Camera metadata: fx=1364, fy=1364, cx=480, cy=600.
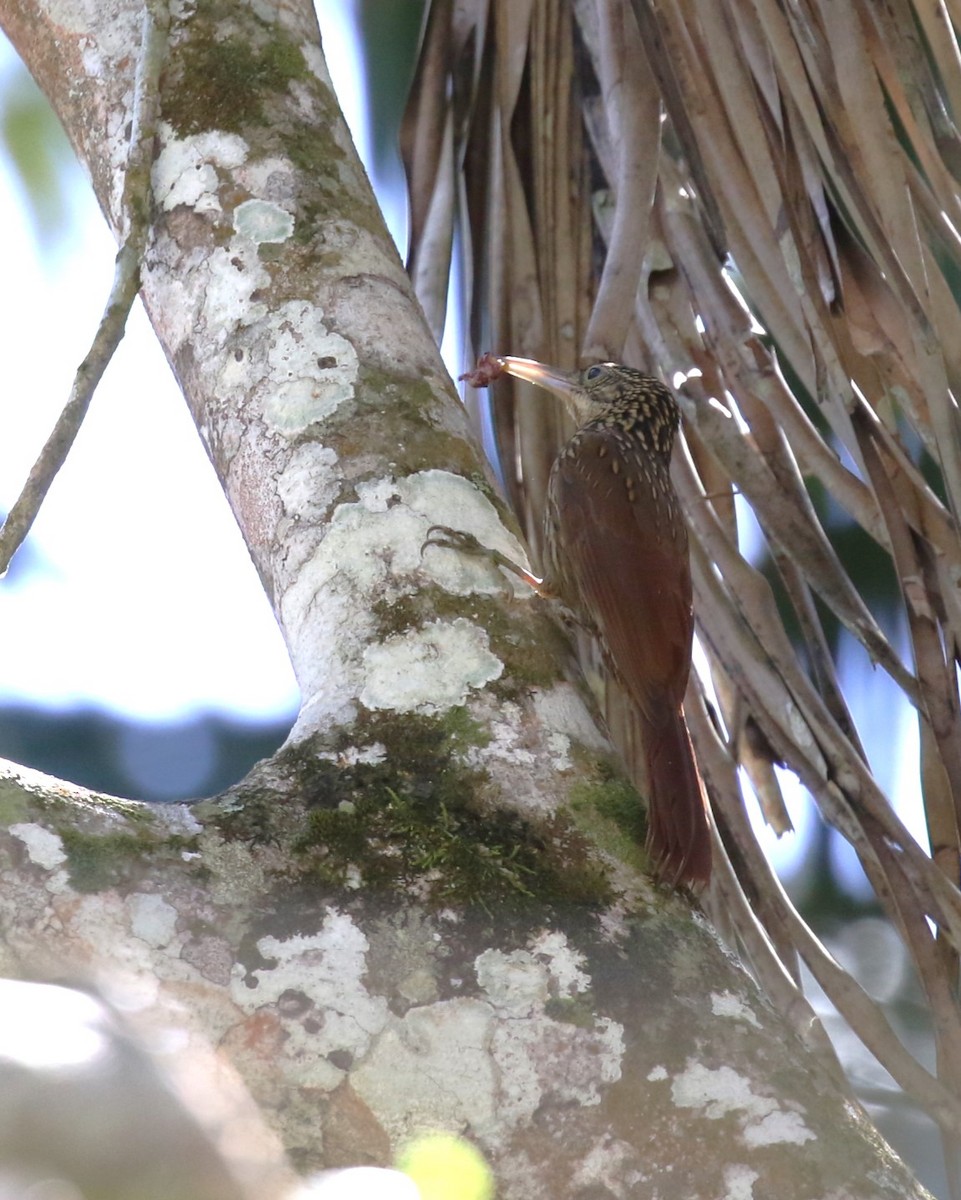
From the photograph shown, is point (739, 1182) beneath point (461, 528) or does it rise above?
beneath

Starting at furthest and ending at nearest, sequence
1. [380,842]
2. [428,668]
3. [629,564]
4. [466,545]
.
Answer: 1. [629,564]
2. [466,545]
3. [428,668]
4. [380,842]

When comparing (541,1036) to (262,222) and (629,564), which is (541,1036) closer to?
(262,222)

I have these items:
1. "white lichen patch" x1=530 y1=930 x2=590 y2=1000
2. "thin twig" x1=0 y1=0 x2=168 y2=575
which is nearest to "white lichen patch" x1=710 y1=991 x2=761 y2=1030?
"white lichen patch" x1=530 y1=930 x2=590 y2=1000

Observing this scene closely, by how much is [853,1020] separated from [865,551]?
91.1 inches

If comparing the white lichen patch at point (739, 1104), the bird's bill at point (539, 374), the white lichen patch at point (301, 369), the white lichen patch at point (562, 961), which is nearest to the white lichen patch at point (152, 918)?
the white lichen patch at point (562, 961)

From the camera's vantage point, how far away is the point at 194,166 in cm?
198

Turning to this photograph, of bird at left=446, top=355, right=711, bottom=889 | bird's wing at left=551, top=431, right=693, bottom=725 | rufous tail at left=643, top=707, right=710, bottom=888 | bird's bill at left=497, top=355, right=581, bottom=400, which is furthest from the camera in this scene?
bird's bill at left=497, top=355, right=581, bottom=400

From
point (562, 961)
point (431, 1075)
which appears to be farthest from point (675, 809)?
point (431, 1075)

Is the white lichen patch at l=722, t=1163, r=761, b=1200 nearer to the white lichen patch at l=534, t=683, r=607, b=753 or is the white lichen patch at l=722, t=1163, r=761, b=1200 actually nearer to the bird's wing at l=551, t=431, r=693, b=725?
the white lichen patch at l=534, t=683, r=607, b=753

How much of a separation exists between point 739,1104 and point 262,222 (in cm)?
133

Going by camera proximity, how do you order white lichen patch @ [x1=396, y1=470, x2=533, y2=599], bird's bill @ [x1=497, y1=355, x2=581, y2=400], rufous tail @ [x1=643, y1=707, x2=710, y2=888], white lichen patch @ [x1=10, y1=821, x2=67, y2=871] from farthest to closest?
1. bird's bill @ [x1=497, y1=355, x2=581, y2=400]
2. white lichen patch @ [x1=396, y1=470, x2=533, y2=599]
3. rufous tail @ [x1=643, y1=707, x2=710, y2=888]
4. white lichen patch @ [x1=10, y1=821, x2=67, y2=871]

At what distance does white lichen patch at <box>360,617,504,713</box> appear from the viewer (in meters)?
1.54

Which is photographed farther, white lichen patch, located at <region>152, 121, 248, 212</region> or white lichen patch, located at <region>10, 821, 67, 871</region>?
white lichen patch, located at <region>152, 121, 248, 212</region>

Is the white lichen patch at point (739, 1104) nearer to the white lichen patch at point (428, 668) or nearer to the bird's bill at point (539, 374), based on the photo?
the white lichen patch at point (428, 668)
